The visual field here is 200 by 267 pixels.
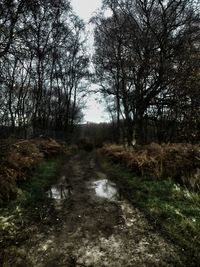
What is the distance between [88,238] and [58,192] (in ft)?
10.2

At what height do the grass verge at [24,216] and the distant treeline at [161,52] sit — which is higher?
the distant treeline at [161,52]

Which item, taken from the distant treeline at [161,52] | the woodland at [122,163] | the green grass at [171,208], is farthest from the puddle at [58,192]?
the distant treeline at [161,52]

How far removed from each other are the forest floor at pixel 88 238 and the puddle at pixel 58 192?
0.91 feet

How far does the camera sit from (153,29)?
49.6 ft

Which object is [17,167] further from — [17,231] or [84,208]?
[17,231]

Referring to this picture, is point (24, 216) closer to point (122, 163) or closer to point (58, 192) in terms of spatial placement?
point (58, 192)

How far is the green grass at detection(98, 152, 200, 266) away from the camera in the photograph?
3.92 metres

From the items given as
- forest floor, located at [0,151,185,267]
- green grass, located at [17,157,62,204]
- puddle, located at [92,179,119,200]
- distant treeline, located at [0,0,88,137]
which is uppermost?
distant treeline, located at [0,0,88,137]

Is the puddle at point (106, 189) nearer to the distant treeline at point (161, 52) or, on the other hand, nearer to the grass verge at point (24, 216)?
the grass verge at point (24, 216)

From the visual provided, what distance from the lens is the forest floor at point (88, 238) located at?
11.2ft

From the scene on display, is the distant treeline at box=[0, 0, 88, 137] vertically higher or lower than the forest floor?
higher

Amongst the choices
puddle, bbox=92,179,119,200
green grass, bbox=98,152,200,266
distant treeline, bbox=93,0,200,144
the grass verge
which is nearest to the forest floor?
the grass verge

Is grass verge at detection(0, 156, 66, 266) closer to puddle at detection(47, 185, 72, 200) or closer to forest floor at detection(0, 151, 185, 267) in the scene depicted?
forest floor at detection(0, 151, 185, 267)

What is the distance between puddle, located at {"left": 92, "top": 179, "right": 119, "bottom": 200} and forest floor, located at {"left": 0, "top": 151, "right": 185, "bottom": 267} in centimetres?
30
